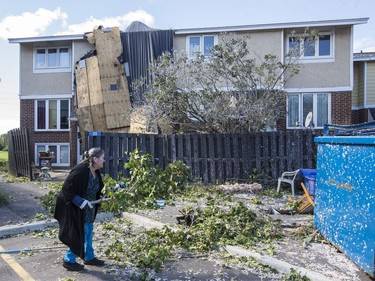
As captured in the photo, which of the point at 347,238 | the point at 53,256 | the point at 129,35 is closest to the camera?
the point at 347,238

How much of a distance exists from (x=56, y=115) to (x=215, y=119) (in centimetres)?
1082

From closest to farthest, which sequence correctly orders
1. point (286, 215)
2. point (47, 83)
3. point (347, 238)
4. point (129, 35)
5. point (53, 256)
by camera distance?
1. point (347, 238)
2. point (53, 256)
3. point (286, 215)
4. point (129, 35)
5. point (47, 83)

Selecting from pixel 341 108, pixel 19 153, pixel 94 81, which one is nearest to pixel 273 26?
pixel 341 108

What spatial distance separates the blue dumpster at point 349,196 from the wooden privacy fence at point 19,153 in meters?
12.1

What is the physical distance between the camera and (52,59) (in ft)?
68.7

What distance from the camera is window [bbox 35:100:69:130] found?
20844mm

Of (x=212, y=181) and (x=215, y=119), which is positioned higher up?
(x=215, y=119)

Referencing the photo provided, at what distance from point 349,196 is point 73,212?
3.70 metres

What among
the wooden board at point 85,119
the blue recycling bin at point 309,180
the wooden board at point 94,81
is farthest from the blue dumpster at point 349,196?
the wooden board at point 85,119

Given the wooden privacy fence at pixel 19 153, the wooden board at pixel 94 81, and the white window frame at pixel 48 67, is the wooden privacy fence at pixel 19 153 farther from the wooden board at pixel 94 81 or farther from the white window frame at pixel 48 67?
the white window frame at pixel 48 67

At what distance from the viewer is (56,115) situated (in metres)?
20.9

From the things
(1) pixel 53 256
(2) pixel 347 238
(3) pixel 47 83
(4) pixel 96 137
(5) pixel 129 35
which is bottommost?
(1) pixel 53 256

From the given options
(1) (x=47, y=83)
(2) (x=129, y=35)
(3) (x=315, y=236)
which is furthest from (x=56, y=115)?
(3) (x=315, y=236)

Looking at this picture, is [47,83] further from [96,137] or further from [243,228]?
[243,228]
